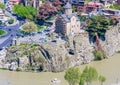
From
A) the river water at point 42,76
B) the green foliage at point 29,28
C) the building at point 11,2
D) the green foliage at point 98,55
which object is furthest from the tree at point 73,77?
the building at point 11,2

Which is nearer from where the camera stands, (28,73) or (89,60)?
(28,73)

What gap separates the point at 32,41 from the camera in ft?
98.9

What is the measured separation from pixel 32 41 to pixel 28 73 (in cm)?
266

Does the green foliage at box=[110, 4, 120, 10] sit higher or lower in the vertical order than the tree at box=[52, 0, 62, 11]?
lower

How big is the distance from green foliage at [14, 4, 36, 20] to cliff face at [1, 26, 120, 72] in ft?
24.3

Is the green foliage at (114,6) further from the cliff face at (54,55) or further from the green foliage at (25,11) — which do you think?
the cliff face at (54,55)

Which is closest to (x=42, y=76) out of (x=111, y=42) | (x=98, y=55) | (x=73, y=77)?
(x=73, y=77)

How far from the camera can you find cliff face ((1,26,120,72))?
1128 inches

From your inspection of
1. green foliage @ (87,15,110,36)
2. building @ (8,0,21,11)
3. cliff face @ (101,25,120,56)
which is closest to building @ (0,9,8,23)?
building @ (8,0,21,11)

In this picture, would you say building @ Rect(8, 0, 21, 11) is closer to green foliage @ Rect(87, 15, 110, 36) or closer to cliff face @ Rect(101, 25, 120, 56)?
green foliage @ Rect(87, 15, 110, 36)

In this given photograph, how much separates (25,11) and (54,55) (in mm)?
9738

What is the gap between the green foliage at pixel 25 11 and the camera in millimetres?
37406

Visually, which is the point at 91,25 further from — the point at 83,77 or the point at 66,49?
the point at 83,77

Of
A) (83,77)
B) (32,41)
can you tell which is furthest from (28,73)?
(83,77)
